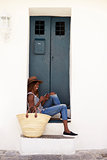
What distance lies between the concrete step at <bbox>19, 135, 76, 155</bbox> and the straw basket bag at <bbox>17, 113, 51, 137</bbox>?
0.38ft

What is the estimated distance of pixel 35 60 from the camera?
5.86m

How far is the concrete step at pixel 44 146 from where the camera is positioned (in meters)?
4.84

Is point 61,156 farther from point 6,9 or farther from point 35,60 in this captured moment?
point 6,9

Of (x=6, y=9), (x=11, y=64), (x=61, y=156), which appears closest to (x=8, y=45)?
(x=11, y=64)

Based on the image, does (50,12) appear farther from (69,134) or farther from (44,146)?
(44,146)

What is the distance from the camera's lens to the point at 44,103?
5562 millimetres

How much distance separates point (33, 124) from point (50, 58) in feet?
5.78

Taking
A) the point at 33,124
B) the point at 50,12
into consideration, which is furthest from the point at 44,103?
the point at 50,12

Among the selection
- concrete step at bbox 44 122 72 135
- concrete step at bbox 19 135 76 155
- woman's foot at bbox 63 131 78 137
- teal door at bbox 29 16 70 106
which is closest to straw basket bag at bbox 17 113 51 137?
concrete step at bbox 19 135 76 155

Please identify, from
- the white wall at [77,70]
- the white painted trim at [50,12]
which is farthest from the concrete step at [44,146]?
the white painted trim at [50,12]

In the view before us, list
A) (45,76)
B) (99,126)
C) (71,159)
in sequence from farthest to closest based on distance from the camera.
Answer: (45,76)
(99,126)
(71,159)

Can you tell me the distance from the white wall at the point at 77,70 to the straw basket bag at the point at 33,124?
1.62 ft

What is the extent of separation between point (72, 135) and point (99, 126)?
69 cm

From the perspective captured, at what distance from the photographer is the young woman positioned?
5055 mm
